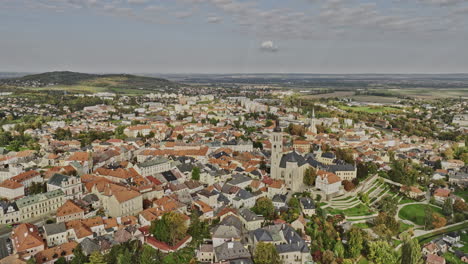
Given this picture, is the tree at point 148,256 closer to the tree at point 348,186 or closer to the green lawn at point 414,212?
the tree at point 348,186

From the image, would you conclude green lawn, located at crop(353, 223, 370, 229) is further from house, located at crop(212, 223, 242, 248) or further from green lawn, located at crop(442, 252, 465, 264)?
house, located at crop(212, 223, 242, 248)

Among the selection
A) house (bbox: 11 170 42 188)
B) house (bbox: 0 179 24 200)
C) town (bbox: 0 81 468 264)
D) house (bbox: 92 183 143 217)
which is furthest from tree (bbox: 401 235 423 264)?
house (bbox: 11 170 42 188)

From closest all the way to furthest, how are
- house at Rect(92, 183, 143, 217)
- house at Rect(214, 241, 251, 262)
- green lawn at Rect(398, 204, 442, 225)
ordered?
house at Rect(214, 241, 251, 262) → house at Rect(92, 183, 143, 217) → green lawn at Rect(398, 204, 442, 225)

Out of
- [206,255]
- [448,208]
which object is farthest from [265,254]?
[448,208]

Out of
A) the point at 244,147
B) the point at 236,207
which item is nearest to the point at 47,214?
the point at 236,207

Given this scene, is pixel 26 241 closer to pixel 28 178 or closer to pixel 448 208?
pixel 28 178
